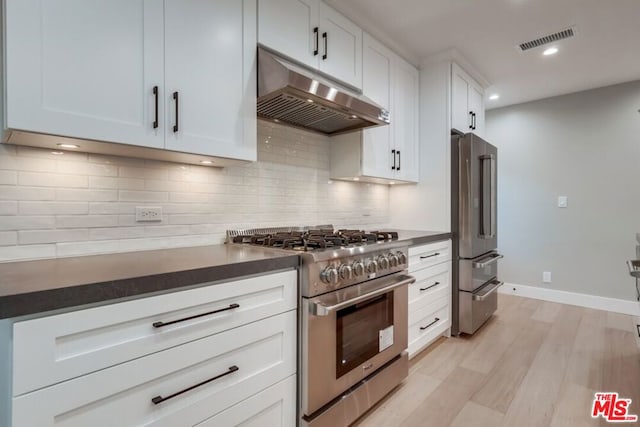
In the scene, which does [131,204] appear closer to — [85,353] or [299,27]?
[85,353]

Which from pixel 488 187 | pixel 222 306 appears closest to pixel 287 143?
pixel 222 306

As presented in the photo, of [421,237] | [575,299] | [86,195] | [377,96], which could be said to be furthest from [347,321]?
[575,299]

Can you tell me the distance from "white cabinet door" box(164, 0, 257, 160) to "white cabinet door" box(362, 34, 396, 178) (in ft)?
3.28

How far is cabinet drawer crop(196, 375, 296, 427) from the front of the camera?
1128 millimetres

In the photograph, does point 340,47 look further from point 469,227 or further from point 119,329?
point 119,329

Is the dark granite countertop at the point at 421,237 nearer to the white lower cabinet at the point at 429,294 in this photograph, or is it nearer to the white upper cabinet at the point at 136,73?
the white lower cabinet at the point at 429,294

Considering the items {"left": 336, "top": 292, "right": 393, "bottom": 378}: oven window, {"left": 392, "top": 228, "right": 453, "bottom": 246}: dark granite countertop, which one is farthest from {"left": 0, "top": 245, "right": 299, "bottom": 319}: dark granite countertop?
{"left": 392, "top": 228, "right": 453, "bottom": 246}: dark granite countertop

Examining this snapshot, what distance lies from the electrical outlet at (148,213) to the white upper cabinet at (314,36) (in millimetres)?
1004

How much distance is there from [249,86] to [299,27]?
1.75 ft

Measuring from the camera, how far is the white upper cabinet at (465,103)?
9.29 ft

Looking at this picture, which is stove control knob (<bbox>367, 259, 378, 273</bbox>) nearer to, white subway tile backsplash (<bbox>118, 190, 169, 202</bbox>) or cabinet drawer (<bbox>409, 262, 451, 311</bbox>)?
cabinet drawer (<bbox>409, 262, 451, 311</bbox>)

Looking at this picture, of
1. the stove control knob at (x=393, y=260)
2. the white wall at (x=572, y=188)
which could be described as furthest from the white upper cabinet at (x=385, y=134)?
the white wall at (x=572, y=188)

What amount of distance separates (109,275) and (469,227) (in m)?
2.58

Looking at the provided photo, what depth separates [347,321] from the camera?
1.54 meters
